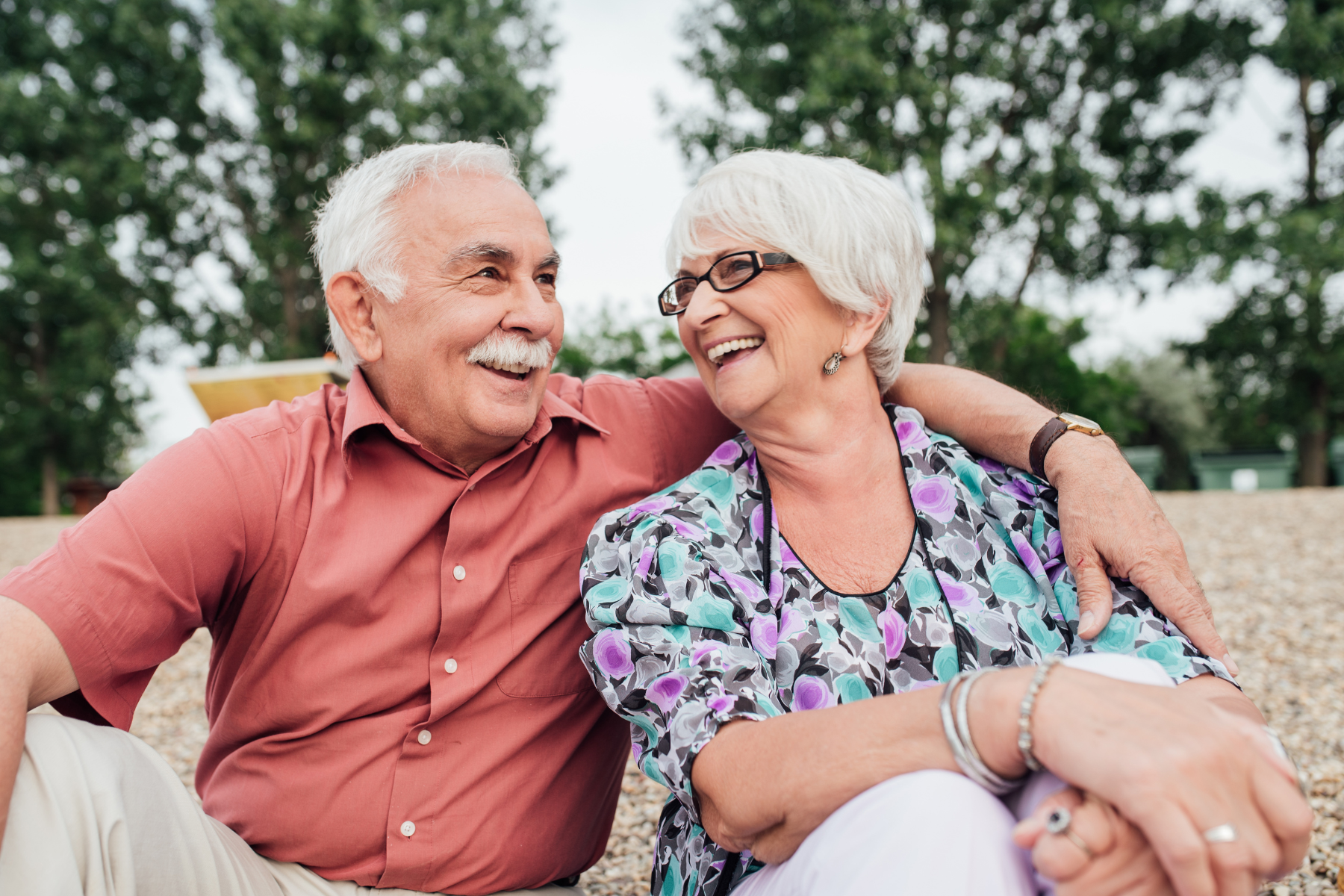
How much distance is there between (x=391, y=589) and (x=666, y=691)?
82 centimetres

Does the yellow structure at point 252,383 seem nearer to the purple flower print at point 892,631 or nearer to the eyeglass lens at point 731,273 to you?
the eyeglass lens at point 731,273

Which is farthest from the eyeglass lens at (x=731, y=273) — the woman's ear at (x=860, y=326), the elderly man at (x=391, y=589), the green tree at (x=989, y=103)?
the green tree at (x=989, y=103)

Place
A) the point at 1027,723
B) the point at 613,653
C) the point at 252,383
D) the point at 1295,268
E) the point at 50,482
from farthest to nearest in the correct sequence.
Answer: the point at 50,482 < the point at 1295,268 < the point at 252,383 < the point at 613,653 < the point at 1027,723

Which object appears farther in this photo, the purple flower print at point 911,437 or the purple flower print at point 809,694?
the purple flower print at point 911,437

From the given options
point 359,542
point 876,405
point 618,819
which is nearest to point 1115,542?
point 876,405

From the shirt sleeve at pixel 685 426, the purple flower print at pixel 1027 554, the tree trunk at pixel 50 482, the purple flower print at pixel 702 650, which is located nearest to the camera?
the purple flower print at pixel 702 650

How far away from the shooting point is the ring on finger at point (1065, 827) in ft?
4.12

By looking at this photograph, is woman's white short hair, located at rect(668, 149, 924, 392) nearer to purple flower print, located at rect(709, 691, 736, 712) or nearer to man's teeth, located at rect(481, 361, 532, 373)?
man's teeth, located at rect(481, 361, 532, 373)

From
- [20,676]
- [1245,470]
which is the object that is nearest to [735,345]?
[20,676]

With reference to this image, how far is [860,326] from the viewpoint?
7.47 feet

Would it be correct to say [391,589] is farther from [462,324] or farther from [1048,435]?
[1048,435]

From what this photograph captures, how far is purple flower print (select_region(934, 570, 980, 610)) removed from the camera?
1973 mm

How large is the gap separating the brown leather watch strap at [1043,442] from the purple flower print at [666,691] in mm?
1071

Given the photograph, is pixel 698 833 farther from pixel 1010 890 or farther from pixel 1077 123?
pixel 1077 123
